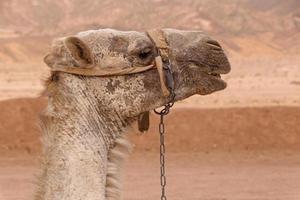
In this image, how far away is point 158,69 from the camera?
12.3 feet

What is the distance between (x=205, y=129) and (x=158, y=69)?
1707cm

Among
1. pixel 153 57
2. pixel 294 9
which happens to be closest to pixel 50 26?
pixel 294 9

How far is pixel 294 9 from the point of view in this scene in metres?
67.8

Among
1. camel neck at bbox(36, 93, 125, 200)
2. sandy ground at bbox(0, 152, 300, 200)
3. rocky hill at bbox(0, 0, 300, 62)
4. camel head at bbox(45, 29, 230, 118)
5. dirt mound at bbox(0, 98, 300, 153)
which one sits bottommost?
rocky hill at bbox(0, 0, 300, 62)

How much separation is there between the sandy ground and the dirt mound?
0.59 meters

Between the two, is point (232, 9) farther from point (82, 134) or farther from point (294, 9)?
point (82, 134)

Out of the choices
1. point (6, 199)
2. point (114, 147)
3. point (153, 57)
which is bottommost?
point (6, 199)

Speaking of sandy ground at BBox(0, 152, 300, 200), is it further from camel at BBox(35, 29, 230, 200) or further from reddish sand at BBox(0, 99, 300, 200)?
camel at BBox(35, 29, 230, 200)

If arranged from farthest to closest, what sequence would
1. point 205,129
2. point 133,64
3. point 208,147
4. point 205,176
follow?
1. point 205,129
2. point 208,147
3. point 205,176
4. point 133,64

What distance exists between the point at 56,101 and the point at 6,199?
36.3 feet

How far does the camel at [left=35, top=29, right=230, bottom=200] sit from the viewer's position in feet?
11.5

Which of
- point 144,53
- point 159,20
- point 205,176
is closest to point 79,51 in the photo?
point 144,53

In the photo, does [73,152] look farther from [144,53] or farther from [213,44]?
[213,44]

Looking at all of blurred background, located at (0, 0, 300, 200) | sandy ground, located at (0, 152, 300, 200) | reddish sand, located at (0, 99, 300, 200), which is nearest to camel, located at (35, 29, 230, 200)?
blurred background, located at (0, 0, 300, 200)
